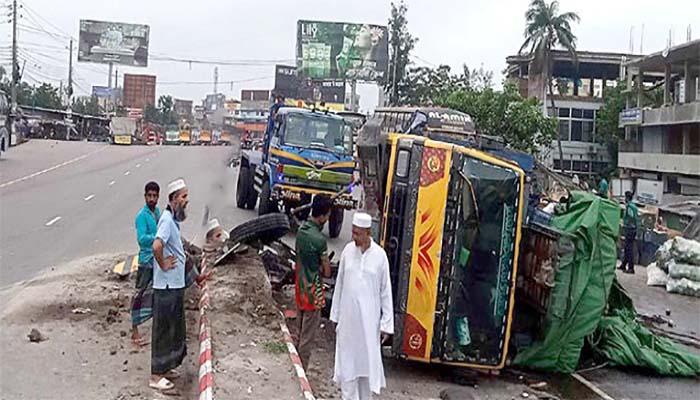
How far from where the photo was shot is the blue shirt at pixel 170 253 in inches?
269

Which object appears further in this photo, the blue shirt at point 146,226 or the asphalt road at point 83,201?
→ the asphalt road at point 83,201

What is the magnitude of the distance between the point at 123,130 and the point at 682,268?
181 ft

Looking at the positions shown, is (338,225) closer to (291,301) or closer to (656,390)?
(291,301)

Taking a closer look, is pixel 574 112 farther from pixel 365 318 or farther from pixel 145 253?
pixel 365 318

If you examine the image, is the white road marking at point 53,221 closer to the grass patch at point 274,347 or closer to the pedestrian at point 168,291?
the grass patch at point 274,347

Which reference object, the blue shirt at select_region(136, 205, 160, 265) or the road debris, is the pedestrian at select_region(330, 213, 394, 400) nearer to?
the blue shirt at select_region(136, 205, 160, 265)

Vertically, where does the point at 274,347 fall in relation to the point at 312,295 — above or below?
below

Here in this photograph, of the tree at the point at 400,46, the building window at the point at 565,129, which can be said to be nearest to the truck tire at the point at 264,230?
the building window at the point at 565,129

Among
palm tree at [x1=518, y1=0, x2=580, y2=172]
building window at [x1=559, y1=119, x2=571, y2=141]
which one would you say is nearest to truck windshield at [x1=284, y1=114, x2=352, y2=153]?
palm tree at [x1=518, y1=0, x2=580, y2=172]

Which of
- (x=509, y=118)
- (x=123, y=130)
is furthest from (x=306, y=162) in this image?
(x=123, y=130)

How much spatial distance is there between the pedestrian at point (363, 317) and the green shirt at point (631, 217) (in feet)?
44.0

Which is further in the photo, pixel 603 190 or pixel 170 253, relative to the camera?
pixel 603 190

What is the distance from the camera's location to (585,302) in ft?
28.7

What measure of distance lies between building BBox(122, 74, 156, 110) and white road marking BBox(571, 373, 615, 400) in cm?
9970
